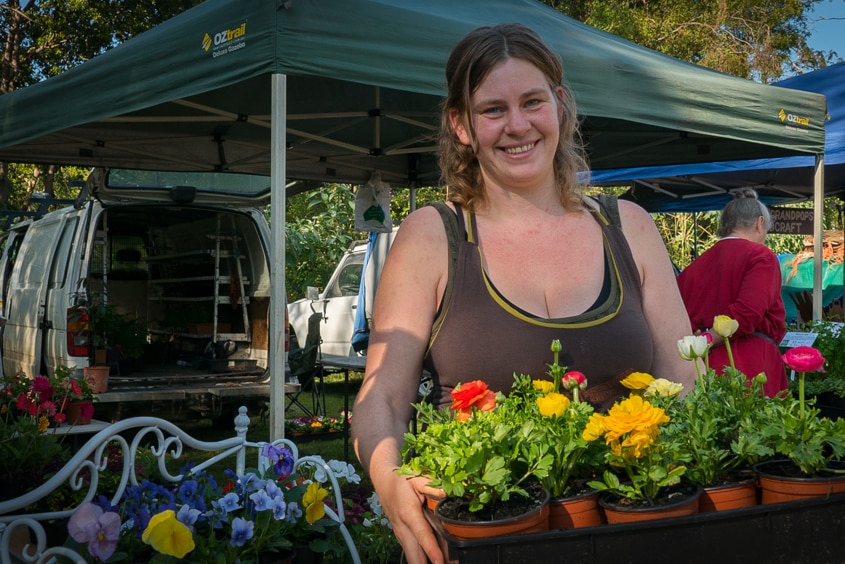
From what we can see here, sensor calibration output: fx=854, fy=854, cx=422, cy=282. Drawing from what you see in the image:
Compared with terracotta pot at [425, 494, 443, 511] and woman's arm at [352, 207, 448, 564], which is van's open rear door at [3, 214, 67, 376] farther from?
terracotta pot at [425, 494, 443, 511]

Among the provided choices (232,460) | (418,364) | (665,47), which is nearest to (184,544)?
(418,364)

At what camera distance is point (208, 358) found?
8.57 meters

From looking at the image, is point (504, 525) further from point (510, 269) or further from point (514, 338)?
Result: point (510, 269)

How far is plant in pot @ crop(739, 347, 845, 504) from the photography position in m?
1.12

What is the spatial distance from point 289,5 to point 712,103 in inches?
120

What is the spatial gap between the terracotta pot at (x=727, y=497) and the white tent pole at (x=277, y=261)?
3005 millimetres

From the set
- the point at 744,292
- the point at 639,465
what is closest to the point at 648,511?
the point at 639,465

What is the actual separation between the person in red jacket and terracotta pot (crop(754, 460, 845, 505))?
3540mm

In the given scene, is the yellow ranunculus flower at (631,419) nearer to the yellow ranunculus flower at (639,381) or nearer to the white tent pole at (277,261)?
the yellow ranunculus flower at (639,381)

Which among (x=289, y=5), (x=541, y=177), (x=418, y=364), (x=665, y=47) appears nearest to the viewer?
(x=418, y=364)

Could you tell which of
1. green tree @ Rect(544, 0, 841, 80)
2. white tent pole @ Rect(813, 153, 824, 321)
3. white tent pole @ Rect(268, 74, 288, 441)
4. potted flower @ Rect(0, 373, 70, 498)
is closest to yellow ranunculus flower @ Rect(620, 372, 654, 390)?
potted flower @ Rect(0, 373, 70, 498)

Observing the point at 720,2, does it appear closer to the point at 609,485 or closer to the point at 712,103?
the point at 712,103

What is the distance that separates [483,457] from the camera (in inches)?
40.3

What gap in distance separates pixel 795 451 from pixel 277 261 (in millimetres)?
3169
